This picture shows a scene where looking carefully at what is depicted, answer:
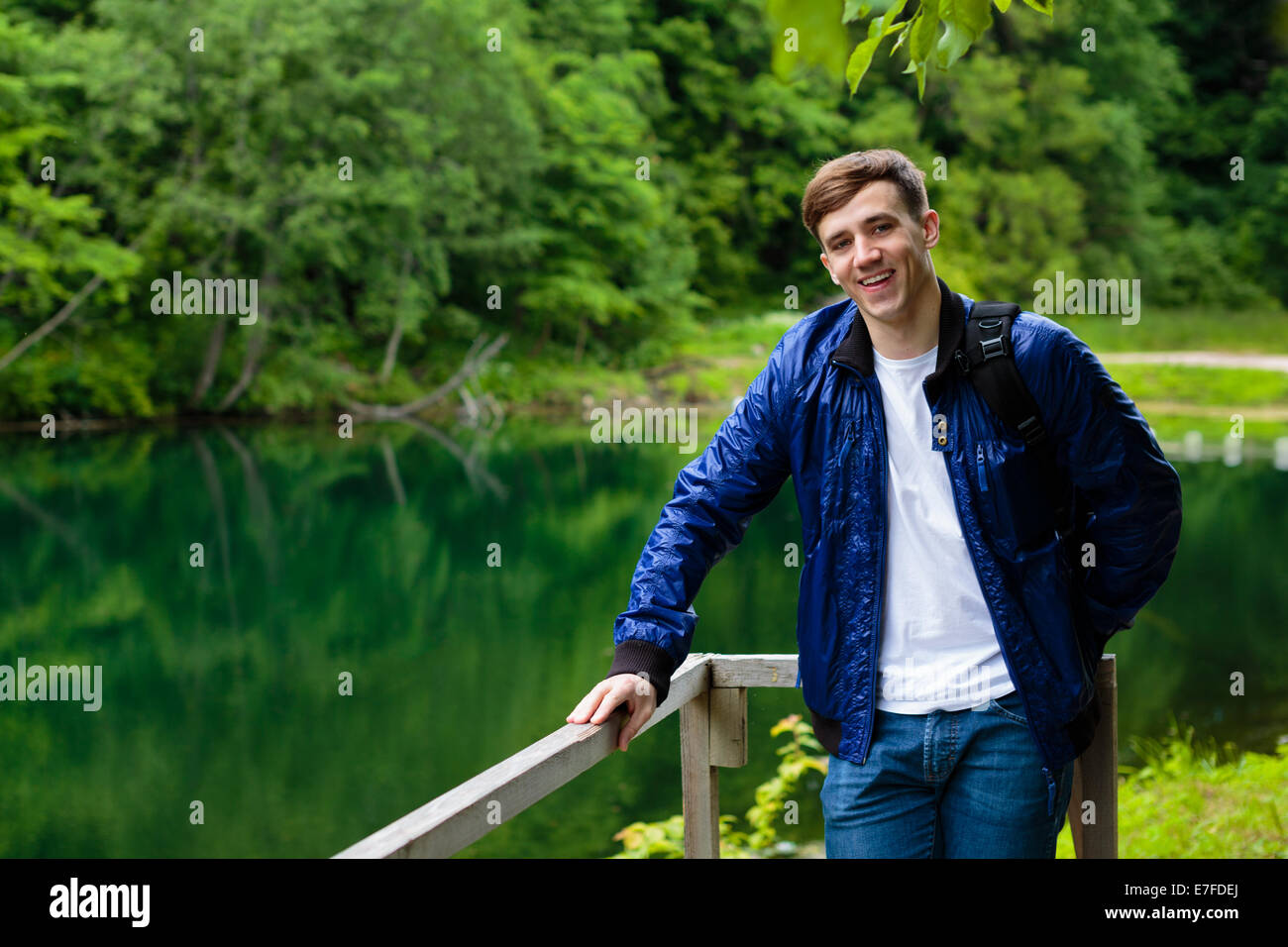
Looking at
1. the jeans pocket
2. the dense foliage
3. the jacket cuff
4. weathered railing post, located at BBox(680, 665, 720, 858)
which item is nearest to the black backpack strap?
the jeans pocket

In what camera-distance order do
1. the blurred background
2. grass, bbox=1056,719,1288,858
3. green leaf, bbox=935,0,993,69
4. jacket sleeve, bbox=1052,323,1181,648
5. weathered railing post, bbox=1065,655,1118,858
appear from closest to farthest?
1. green leaf, bbox=935,0,993,69
2. jacket sleeve, bbox=1052,323,1181,648
3. weathered railing post, bbox=1065,655,1118,858
4. grass, bbox=1056,719,1288,858
5. the blurred background

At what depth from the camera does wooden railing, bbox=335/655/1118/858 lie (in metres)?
1.54

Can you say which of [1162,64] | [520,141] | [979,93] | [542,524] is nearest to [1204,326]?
[979,93]

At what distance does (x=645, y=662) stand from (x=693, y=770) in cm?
64

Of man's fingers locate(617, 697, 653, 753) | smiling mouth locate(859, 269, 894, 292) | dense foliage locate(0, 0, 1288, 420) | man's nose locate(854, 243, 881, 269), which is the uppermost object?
dense foliage locate(0, 0, 1288, 420)

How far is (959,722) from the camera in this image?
193cm

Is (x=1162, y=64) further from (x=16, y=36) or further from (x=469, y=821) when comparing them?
(x=469, y=821)

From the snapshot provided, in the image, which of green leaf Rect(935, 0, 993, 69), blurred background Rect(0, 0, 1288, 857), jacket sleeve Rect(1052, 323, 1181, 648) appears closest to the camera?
green leaf Rect(935, 0, 993, 69)

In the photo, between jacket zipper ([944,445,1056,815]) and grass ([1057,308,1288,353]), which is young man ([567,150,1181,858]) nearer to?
jacket zipper ([944,445,1056,815])

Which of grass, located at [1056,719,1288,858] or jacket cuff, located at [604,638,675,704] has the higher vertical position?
jacket cuff, located at [604,638,675,704]

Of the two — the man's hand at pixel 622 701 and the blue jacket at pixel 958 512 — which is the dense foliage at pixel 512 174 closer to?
the blue jacket at pixel 958 512

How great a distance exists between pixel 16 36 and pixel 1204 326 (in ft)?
84.9

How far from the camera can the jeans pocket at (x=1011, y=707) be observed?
1909mm

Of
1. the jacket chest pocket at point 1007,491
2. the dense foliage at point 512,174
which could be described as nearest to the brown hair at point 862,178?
the jacket chest pocket at point 1007,491
